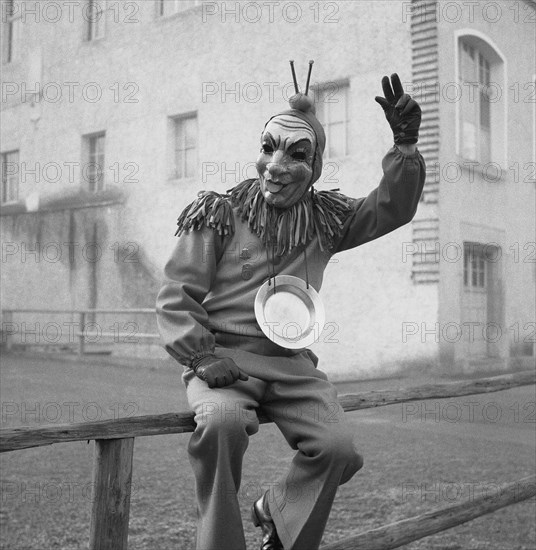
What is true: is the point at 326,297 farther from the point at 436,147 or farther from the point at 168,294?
the point at 168,294

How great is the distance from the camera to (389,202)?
197cm

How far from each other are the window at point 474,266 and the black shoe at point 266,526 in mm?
6400

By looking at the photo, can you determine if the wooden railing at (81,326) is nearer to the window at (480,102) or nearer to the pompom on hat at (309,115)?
the window at (480,102)

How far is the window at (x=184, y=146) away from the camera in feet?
32.3

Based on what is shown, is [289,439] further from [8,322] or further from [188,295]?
[8,322]

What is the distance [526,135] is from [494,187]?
0.94 meters

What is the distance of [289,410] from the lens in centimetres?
183

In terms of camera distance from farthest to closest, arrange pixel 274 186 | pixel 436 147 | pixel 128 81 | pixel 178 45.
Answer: pixel 128 81, pixel 178 45, pixel 436 147, pixel 274 186

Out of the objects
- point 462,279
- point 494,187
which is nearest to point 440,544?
point 462,279

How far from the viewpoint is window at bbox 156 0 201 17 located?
32.9ft

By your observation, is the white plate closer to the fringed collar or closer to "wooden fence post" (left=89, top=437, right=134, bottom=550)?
the fringed collar

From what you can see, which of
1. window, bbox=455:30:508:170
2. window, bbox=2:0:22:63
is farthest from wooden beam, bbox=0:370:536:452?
window, bbox=2:0:22:63

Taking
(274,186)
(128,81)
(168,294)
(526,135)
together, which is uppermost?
(128,81)

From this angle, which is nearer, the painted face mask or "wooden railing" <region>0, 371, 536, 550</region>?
"wooden railing" <region>0, 371, 536, 550</region>
